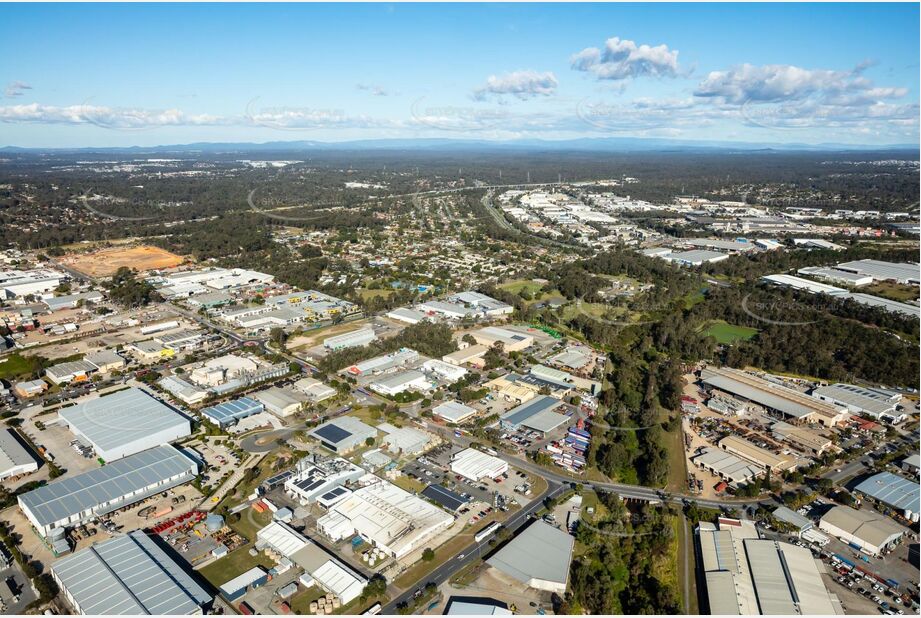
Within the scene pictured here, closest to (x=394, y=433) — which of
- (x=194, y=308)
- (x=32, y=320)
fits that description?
(x=194, y=308)

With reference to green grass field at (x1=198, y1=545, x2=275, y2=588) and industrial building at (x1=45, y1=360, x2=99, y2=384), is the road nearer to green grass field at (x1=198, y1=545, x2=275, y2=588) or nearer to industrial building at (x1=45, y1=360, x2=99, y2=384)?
green grass field at (x1=198, y1=545, x2=275, y2=588)

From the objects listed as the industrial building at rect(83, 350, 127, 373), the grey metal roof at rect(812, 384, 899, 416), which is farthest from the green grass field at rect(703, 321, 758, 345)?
the industrial building at rect(83, 350, 127, 373)

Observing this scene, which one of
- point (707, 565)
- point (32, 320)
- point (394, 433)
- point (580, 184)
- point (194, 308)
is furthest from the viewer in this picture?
point (580, 184)

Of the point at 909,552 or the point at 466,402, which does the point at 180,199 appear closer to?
the point at 466,402

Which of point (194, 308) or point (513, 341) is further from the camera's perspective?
point (194, 308)

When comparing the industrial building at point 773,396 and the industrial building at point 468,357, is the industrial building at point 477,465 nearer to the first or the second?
the industrial building at point 468,357

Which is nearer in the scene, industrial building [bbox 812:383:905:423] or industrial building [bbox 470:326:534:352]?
industrial building [bbox 812:383:905:423]

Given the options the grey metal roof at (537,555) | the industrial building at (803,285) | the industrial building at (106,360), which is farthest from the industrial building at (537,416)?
the industrial building at (803,285)

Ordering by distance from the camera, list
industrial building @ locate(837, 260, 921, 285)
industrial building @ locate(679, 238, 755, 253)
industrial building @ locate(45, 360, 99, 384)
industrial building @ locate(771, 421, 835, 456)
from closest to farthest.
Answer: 1. industrial building @ locate(771, 421, 835, 456)
2. industrial building @ locate(45, 360, 99, 384)
3. industrial building @ locate(837, 260, 921, 285)
4. industrial building @ locate(679, 238, 755, 253)
